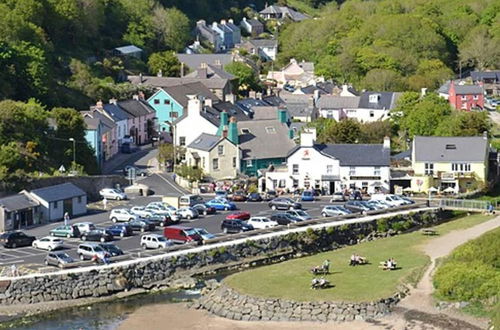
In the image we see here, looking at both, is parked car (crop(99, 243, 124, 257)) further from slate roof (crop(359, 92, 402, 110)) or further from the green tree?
the green tree

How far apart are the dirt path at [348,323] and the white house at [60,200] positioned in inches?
466

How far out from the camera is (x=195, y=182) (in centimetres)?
5597

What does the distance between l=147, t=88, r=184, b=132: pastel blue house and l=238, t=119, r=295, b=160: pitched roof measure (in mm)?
11050

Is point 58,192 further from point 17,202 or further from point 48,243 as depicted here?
point 48,243

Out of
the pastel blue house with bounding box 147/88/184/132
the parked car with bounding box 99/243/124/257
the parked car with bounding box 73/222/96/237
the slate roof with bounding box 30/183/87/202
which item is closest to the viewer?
the parked car with bounding box 99/243/124/257

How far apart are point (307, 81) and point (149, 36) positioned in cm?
1365

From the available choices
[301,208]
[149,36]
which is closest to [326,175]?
[301,208]

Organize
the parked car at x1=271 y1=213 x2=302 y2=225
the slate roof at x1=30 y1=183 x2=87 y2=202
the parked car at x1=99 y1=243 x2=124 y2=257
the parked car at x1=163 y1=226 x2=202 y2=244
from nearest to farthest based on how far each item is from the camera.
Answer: the parked car at x1=99 y1=243 x2=124 y2=257 → the parked car at x1=163 y1=226 x2=202 y2=244 → the parked car at x1=271 y1=213 x2=302 y2=225 → the slate roof at x1=30 y1=183 x2=87 y2=202

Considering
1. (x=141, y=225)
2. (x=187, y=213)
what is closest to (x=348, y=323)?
(x=141, y=225)

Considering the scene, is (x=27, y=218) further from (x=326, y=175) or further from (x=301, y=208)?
(x=326, y=175)

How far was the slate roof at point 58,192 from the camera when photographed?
155 feet

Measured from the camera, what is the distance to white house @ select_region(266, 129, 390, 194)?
5428 cm

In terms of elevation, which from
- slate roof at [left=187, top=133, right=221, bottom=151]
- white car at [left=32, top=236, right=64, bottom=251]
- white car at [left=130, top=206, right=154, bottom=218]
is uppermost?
slate roof at [left=187, top=133, right=221, bottom=151]

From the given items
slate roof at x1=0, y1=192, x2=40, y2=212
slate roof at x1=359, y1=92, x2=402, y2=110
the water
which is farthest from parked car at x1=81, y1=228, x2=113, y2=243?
slate roof at x1=359, y1=92, x2=402, y2=110
